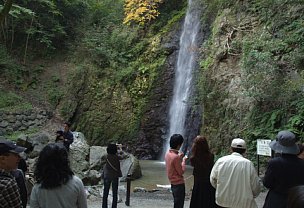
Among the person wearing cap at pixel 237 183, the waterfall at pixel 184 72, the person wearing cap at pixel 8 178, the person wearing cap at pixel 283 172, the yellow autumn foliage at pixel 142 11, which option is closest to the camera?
the person wearing cap at pixel 8 178

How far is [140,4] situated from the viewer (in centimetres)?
2345

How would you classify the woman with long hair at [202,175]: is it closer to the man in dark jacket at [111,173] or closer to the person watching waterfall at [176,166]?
the person watching waterfall at [176,166]

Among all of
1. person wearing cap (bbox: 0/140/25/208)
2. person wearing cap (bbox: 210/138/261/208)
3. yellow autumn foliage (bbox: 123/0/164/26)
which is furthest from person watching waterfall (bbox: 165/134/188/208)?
yellow autumn foliage (bbox: 123/0/164/26)

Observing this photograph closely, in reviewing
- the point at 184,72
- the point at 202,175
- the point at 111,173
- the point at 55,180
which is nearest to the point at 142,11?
the point at 184,72

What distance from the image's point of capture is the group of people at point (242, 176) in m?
4.34

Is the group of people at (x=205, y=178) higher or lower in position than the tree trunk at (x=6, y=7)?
lower

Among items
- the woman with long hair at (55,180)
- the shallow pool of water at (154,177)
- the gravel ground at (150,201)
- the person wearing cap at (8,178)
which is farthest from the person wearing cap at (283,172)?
the shallow pool of water at (154,177)

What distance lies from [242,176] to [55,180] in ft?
7.84

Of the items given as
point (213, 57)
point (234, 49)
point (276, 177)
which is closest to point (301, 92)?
point (234, 49)

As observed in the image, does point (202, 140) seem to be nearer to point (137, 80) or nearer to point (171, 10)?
point (137, 80)

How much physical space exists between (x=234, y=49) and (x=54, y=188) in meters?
13.0

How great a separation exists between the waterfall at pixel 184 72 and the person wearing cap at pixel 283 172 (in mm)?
14229

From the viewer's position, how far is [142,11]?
23.2 metres

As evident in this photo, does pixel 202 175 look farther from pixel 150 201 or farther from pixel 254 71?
pixel 254 71
